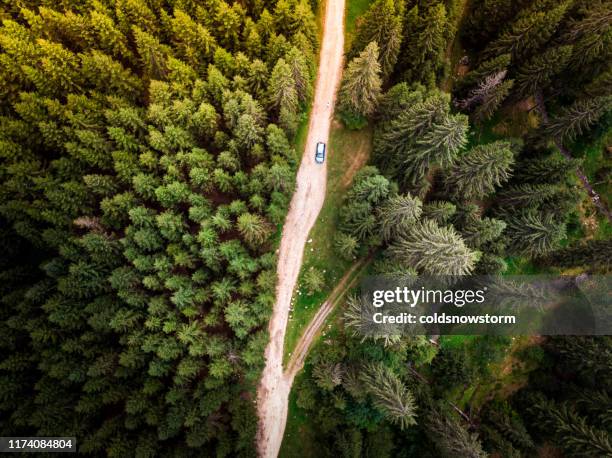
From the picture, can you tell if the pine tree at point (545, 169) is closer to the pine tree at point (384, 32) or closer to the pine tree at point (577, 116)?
the pine tree at point (577, 116)

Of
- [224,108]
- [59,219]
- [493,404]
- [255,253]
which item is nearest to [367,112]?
[224,108]

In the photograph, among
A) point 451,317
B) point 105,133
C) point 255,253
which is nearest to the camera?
point 105,133

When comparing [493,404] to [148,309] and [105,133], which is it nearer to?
[148,309]

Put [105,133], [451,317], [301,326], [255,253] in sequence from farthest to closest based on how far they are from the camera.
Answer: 1. [451,317]
2. [301,326]
3. [255,253]
4. [105,133]

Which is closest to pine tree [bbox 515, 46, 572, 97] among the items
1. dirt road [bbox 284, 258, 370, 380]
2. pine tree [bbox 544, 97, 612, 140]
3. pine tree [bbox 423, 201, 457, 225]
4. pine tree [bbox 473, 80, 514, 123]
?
pine tree [bbox 473, 80, 514, 123]

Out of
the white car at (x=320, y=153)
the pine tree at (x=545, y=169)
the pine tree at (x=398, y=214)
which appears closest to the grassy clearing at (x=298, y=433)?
the pine tree at (x=398, y=214)

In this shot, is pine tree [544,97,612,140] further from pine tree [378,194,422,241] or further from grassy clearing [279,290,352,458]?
grassy clearing [279,290,352,458]

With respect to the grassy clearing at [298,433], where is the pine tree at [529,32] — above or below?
above
